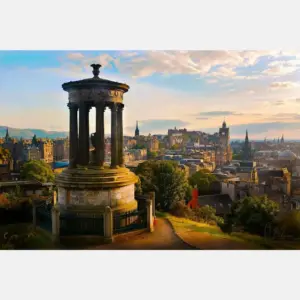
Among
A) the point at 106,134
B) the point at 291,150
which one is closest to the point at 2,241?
the point at 106,134

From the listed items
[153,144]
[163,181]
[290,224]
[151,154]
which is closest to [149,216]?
[163,181]

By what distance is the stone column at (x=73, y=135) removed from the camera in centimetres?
854

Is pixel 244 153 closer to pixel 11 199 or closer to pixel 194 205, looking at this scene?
pixel 194 205

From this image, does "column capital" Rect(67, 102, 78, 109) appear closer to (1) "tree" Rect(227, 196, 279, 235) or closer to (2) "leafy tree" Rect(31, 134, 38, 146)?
(2) "leafy tree" Rect(31, 134, 38, 146)

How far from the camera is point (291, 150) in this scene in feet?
32.8

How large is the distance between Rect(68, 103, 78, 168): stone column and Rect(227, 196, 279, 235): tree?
5.39 meters

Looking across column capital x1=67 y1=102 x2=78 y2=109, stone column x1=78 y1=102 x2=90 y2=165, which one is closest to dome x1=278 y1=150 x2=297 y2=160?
stone column x1=78 y1=102 x2=90 y2=165

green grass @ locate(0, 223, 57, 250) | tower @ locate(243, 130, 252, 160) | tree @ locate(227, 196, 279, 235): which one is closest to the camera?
green grass @ locate(0, 223, 57, 250)

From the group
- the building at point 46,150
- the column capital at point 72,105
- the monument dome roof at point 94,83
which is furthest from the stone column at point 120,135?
the building at point 46,150

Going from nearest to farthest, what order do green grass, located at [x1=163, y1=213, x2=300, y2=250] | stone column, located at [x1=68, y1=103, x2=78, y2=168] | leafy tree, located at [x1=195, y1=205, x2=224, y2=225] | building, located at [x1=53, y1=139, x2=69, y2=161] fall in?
stone column, located at [x1=68, y1=103, x2=78, y2=168]
green grass, located at [x1=163, y1=213, x2=300, y2=250]
building, located at [x1=53, y1=139, x2=69, y2=161]
leafy tree, located at [x1=195, y1=205, x2=224, y2=225]

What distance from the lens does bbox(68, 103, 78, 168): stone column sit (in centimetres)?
854

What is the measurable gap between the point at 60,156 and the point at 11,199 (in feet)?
7.07

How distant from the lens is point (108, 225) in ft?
25.8

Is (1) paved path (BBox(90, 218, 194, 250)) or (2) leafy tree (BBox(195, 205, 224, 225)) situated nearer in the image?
(1) paved path (BBox(90, 218, 194, 250))
